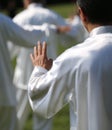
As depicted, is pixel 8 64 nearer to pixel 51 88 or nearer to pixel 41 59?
Result: pixel 41 59

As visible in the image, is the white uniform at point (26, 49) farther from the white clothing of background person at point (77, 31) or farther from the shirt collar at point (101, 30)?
the shirt collar at point (101, 30)

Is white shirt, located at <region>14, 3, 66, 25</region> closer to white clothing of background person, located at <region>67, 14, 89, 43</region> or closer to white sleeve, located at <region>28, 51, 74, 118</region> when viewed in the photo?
white clothing of background person, located at <region>67, 14, 89, 43</region>

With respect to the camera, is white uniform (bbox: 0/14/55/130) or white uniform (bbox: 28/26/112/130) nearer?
white uniform (bbox: 28/26/112/130)

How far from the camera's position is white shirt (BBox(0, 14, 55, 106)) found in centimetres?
696

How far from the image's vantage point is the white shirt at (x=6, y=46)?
6.96m

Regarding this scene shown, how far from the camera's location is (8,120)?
7.33 m

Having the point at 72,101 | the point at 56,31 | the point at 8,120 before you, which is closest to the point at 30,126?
the point at 56,31

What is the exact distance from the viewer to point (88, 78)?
431 centimetres

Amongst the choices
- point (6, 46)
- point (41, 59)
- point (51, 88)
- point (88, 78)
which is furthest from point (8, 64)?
point (88, 78)

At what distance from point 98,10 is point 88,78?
421mm

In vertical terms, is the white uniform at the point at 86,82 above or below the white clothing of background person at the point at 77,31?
above

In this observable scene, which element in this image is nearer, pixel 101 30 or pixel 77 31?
pixel 101 30

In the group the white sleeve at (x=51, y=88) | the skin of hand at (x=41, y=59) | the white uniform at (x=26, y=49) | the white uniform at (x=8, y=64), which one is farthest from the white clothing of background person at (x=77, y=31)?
the white sleeve at (x=51, y=88)

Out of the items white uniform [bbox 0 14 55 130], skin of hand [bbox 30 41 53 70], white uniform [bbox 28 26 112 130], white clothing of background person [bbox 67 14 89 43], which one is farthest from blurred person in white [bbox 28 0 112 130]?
white clothing of background person [bbox 67 14 89 43]
